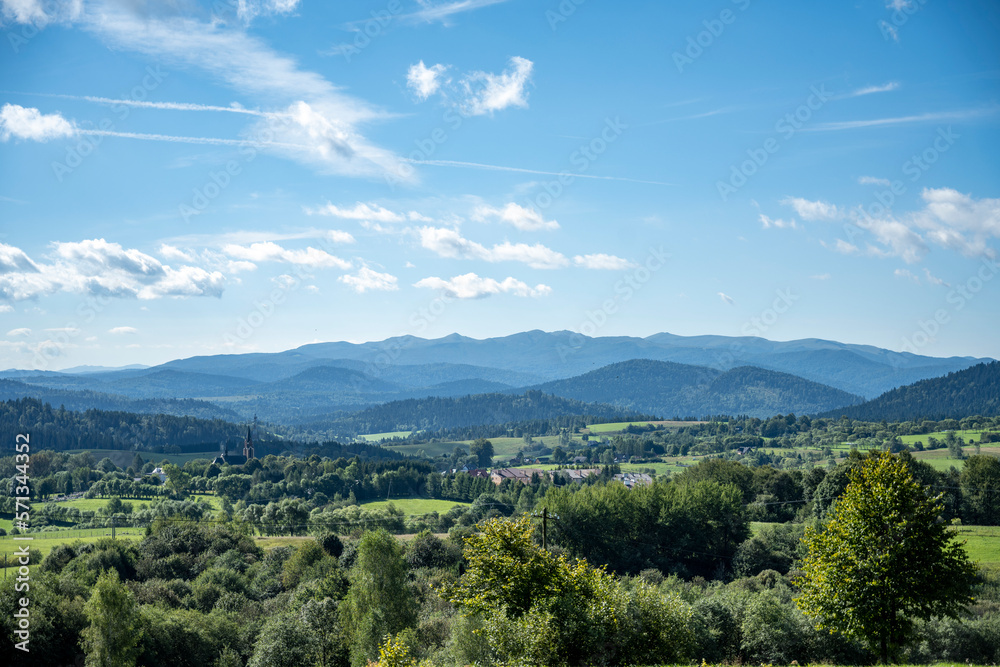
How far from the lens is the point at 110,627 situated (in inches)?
1270

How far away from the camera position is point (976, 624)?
3158 centimetres

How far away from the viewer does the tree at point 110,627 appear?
31.9 m

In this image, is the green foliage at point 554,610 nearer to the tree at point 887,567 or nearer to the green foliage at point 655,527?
the tree at point 887,567

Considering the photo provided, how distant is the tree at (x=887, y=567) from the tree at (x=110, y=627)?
30.4m

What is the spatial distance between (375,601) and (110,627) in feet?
42.6

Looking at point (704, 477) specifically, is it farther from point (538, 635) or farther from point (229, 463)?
point (229, 463)

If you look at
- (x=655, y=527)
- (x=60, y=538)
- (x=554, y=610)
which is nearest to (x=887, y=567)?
(x=554, y=610)

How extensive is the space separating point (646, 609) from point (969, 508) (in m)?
60.0

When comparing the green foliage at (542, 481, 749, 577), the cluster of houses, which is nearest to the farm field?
the green foliage at (542, 481, 749, 577)

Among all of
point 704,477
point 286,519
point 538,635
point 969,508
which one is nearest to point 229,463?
point 286,519

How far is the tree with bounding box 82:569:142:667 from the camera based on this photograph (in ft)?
105

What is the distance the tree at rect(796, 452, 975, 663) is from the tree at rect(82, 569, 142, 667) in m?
30.4

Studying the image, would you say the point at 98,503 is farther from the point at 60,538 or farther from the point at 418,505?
the point at 418,505

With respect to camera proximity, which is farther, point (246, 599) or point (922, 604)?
point (246, 599)
